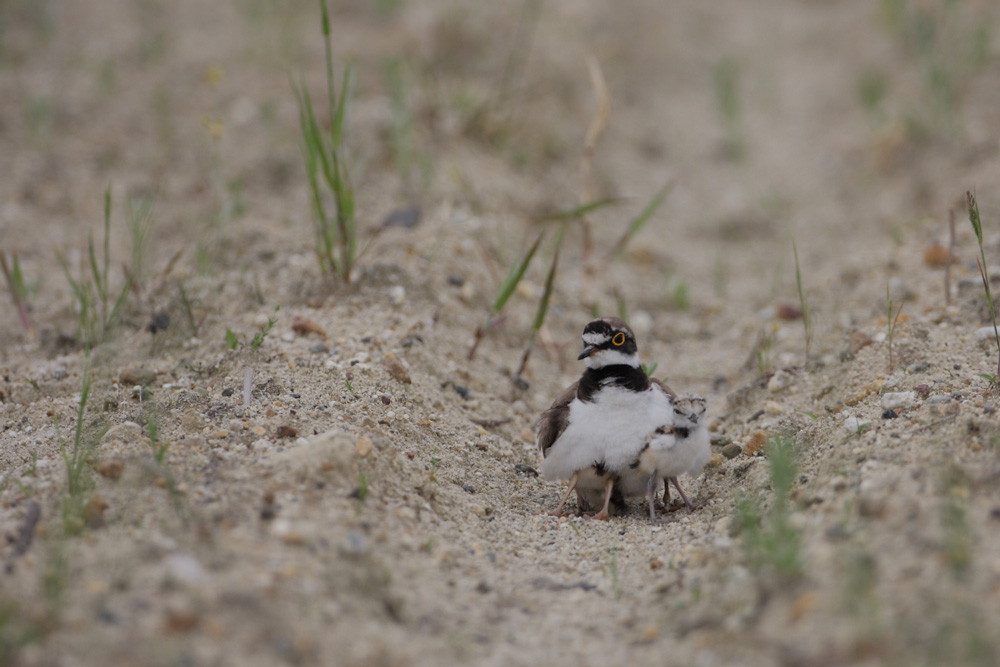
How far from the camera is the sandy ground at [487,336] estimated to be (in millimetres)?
2859

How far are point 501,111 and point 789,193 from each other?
2.75 meters

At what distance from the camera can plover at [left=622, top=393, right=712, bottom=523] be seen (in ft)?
13.7

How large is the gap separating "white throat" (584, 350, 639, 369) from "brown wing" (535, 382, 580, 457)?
0.18m

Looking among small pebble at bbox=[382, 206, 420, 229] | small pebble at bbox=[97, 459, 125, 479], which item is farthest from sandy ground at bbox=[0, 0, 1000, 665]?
small pebble at bbox=[382, 206, 420, 229]

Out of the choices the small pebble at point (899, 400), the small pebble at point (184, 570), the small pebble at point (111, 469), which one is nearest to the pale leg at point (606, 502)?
the small pebble at point (899, 400)

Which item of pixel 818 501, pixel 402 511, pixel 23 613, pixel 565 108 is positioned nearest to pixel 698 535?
pixel 818 501

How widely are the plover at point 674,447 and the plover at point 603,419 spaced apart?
0.15 ft

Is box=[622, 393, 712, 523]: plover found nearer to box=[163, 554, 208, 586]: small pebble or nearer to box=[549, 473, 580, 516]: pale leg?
box=[549, 473, 580, 516]: pale leg

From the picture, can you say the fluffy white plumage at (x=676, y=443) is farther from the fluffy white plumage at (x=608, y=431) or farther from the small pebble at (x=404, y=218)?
the small pebble at (x=404, y=218)

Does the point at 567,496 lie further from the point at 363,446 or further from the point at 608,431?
the point at 363,446

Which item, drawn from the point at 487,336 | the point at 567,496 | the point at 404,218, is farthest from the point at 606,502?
the point at 404,218

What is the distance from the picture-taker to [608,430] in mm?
4273

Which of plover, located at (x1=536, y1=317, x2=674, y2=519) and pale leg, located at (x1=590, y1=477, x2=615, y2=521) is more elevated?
plover, located at (x1=536, y1=317, x2=674, y2=519)

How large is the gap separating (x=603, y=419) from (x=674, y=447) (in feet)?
1.16
